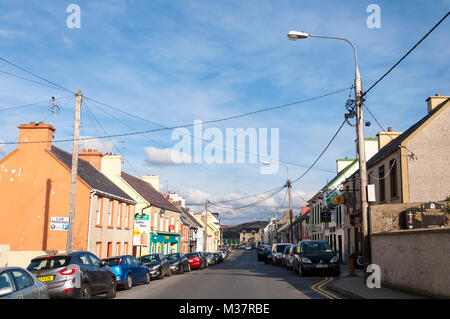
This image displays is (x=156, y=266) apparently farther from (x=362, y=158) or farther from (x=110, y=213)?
(x=362, y=158)

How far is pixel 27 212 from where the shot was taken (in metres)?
28.0

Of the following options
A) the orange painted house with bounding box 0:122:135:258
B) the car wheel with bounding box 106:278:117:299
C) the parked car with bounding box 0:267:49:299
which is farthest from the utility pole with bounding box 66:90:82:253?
the parked car with bounding box 0:267:49:299

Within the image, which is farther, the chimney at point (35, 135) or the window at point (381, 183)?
the chimney at point (35, 135)

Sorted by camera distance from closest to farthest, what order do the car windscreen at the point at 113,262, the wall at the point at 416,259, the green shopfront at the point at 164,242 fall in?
the wall at the point at 416,259 < the car windscreen at the point at 113,262 < the green shopfront at the point at 164,242

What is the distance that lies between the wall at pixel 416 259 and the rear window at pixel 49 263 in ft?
33.0

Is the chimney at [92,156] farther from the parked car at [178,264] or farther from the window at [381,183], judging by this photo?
the window at [381,183]

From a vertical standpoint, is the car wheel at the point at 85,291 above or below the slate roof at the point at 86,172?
below

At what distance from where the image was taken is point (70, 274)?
12.0m

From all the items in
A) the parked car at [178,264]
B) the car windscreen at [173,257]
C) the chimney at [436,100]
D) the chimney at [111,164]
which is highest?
the chimney at [436,100]

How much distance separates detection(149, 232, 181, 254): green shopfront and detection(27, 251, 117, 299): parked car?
30.7 meters

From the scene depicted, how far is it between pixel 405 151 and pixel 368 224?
9184mm

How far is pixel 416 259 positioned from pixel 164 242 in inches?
1523

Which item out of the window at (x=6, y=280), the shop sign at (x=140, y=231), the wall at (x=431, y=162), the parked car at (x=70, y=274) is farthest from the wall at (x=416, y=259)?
the shop sign at (x=140, y=231)

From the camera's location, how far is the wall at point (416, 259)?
1134cm
